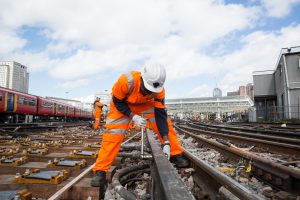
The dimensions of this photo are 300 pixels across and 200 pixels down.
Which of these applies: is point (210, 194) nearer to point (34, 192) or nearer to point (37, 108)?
point (34, 192)

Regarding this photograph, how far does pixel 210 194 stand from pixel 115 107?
63.4 inches

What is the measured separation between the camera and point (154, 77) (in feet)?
9.97

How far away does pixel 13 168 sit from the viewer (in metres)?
3.09

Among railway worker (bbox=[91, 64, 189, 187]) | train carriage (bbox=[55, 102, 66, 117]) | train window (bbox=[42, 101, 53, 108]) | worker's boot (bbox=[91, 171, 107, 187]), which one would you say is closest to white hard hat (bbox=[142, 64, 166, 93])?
railway worker (bbox=[91, 64, 189, 187])

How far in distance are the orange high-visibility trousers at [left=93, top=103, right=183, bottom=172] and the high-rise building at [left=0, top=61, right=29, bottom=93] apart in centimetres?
7539

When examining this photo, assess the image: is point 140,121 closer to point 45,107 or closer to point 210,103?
point 45,107

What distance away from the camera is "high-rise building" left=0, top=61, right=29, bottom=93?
69.7 meters

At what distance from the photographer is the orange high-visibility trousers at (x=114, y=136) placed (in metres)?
3.02

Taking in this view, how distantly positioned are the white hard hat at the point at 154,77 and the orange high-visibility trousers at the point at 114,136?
60 cm

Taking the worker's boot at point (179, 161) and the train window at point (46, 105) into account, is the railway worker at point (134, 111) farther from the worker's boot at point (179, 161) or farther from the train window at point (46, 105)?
the train window at point (46, 105)

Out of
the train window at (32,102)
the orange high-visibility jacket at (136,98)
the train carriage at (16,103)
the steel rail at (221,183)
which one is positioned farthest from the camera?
the train window at (32,102)

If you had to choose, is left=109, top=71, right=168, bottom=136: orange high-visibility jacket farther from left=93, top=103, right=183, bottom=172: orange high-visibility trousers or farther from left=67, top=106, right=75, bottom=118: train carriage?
left=67, top=106, right=75, bottom=118: train carriage

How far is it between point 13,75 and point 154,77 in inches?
3155

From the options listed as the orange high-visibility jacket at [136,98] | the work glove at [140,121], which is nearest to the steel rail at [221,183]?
the orange high-visibility jacket at [136,98]
